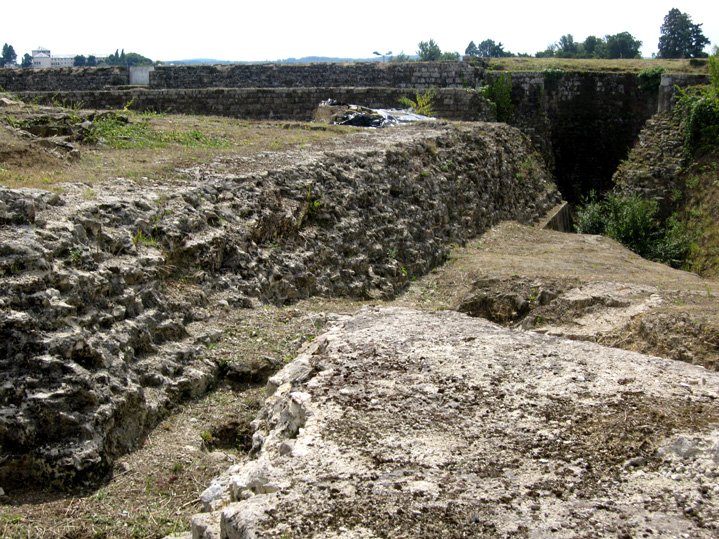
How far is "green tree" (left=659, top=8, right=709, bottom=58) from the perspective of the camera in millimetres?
48206

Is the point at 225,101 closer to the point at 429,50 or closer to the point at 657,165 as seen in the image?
the point at 657,165

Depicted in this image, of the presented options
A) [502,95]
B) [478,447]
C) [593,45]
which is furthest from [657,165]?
[593,45]

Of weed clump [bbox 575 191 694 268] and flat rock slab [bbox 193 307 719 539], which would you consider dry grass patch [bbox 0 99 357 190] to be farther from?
weed clump [bbox 575 191 694 268]

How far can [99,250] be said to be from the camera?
4652 millimetres

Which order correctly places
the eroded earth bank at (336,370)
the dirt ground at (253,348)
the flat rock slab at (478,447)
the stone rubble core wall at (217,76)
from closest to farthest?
1. the flat rock slab at (478,447)
2. the eroded earth bank at (336,370)
3. the dirt ground at (253,348)
4. the stone rubble core wall at (217,76)

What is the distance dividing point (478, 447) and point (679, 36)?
183 feet

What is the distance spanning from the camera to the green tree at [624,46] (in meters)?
52.9

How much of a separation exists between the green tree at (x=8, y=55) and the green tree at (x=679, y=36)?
74.5 m

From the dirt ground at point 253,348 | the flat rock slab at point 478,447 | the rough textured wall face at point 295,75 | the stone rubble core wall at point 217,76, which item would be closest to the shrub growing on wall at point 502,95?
the rough textured wall face at point 295,75

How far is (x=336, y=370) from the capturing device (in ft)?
12.5

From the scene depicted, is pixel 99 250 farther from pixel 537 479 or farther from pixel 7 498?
pixel 537 479

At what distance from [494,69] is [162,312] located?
15.1m

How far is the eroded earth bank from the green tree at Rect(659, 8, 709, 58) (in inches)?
1910

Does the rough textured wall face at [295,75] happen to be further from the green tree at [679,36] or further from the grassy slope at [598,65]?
the green tree at [679,36]
